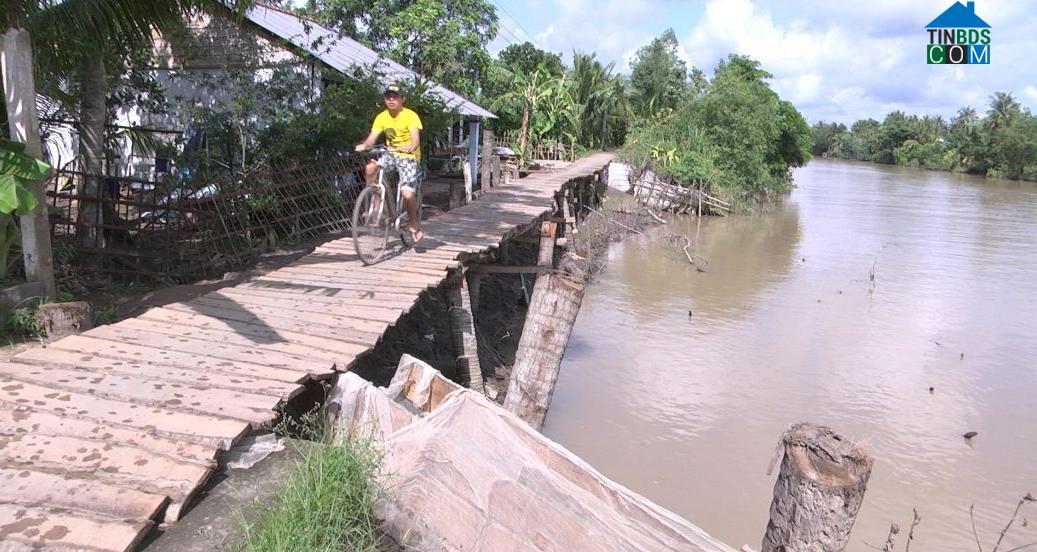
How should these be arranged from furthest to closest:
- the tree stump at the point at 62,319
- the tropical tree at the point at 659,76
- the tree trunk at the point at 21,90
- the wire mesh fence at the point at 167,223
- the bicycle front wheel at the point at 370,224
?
the tropical tree at the point at 659,76 < the wire mesh fence at the point at 167,223 < the bicycle front wheel at the point at 370,224 < the tree trunk at the point at 21,90 < the tree stump at the point at 62,319

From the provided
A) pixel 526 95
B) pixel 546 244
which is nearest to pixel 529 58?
pixel 526 95

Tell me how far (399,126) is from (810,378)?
20.7 ft

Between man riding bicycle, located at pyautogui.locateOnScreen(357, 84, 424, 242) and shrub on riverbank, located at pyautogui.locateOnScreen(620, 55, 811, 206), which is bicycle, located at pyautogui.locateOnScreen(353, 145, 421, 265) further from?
shrub on riverbank, located at pyautogui.locateOnScreen(620, 55, 811, 206)

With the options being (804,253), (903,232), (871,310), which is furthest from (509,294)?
(903,232)

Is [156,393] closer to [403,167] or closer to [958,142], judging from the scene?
[403,167]

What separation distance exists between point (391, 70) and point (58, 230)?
790cm

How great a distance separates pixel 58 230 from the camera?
792 cm

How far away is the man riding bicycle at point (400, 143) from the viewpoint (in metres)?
6.56

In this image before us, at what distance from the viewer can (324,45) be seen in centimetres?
1281

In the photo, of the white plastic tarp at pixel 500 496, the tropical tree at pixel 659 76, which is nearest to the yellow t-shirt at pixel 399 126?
the white plastic tarp at pixel 500 496

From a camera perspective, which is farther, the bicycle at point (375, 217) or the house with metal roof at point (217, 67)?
the house with metal roof at point (217, 67)

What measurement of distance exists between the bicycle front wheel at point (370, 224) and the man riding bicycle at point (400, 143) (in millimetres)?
178

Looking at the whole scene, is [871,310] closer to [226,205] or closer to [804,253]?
[804,253]

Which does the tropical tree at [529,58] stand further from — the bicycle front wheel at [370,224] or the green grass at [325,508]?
the green grass at [325,508]
